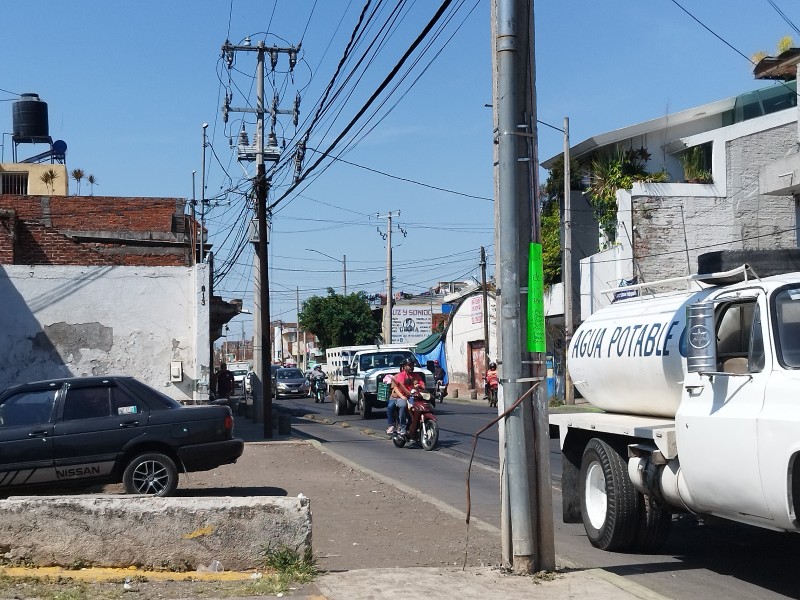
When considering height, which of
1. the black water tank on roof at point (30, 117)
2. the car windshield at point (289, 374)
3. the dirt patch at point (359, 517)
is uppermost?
the black water tank on roof at point (30, 117)

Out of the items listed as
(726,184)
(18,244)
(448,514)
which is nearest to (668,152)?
(726,184)

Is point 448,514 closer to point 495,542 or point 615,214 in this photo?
point 495,542

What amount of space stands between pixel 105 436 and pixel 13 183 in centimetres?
3677

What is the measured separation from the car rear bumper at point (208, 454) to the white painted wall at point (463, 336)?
35.8 metres

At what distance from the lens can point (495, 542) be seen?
29.8ft

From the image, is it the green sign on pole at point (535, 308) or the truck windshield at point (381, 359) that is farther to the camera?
the truck windshield at point (381, 359)

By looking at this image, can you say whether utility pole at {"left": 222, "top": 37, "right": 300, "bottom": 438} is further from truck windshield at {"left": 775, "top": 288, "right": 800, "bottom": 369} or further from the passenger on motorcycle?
truck windshield at {"left": 775, "top": 288, "right": 800, "bottom": 369}

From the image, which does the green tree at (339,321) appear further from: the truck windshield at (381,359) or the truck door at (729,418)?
the truck door at (729,418)

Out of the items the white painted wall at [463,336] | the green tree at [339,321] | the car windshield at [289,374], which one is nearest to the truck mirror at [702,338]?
the white painted wall at [463,336]

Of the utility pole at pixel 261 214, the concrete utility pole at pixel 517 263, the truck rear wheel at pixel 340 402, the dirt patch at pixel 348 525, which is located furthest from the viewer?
the truck rear wheel at pixel 340 402

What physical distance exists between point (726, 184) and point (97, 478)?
2593 centimetres

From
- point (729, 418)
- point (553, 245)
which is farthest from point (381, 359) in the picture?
point (729, 418)

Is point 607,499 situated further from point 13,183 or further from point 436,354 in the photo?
point 436,354

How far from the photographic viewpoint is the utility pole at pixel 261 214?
24266mm
